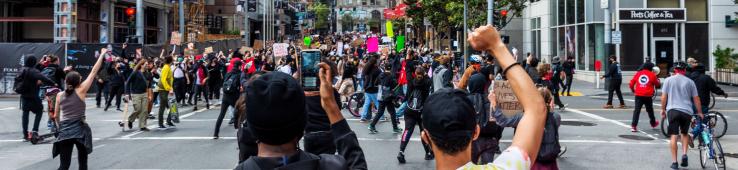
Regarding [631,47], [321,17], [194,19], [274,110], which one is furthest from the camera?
[321,17]

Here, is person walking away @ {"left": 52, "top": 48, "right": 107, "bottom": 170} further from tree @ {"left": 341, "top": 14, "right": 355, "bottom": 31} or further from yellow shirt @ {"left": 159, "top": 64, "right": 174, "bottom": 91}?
tree @ {"left": 341, "top": 14, "right": 355, "bottom": 31}

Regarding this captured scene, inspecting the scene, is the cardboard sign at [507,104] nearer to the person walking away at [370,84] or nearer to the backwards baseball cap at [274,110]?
the backwards baseball cap at [274,110]

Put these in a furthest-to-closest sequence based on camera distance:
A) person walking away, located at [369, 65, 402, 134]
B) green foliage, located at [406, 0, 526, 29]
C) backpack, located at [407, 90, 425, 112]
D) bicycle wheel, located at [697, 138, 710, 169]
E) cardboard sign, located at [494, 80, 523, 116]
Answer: green foliage, located at [406, 0, 526, 29], person walking away, located at [369, 65, 402, 134], backpack, located at [407, 90, 425, 112], bicycle wheel, located at [697, 138, 710, 169], cardboard sign, located at [494, 80, 523, 116]

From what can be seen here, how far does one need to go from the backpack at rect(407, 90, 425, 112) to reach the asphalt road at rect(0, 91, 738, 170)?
0.76 metres

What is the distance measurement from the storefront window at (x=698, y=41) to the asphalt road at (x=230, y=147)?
51.3 feet

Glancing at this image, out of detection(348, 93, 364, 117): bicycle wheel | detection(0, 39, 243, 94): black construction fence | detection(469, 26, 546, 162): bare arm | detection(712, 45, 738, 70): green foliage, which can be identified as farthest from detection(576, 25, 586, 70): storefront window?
detection(469, 26, 546, 162): bare arm

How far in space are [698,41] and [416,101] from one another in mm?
24682

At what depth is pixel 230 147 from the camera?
11305mm

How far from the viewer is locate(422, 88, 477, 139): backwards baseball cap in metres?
2.78

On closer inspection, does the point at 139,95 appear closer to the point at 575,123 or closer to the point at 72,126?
the point at 72,126

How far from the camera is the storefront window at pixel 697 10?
30300 millimetres

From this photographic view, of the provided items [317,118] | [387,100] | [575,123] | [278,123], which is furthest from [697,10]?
[278,123]

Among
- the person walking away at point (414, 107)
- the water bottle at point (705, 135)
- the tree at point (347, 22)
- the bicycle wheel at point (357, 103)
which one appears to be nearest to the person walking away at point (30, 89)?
the person walking away at point (414, 107)

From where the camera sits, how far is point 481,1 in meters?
34.6
